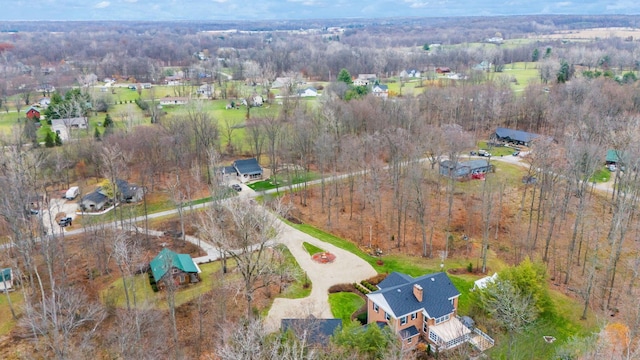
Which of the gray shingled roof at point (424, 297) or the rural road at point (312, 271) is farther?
the rural road at point (312, 271)

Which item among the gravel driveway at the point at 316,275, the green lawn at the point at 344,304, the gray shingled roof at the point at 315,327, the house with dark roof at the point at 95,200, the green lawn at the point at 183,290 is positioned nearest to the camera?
the gray shingled roof at the point at 315,327

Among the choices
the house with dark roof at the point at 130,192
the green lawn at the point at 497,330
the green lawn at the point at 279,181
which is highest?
the house with dark roof at the point at 130,192

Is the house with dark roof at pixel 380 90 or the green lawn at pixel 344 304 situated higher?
the house with dark roof at pixel 380 90

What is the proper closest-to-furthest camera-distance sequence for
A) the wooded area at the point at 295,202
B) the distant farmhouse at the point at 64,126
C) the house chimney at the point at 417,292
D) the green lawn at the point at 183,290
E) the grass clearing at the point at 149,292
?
the wooded area at the point at 295,202 → the house chimney at the point at 417,292 → the grass clearing at the point at 149,292 → the green lawn at the point at 183,290 → the distant farmhouse at the point at 64,126

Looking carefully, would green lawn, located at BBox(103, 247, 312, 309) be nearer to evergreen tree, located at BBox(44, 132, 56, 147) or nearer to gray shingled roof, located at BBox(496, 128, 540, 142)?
evergreen tree, located at BBox(44, 132, 56, 147)

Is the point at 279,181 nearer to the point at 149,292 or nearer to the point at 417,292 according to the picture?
the point at 149,292

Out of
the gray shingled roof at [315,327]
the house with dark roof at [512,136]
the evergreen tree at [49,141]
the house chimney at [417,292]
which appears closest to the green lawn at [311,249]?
the house chimney at [417,292]

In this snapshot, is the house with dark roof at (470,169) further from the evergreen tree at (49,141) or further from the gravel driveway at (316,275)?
the evergreen tree at (49,141)

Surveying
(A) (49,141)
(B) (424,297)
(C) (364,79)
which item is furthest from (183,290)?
A: (C) (364,79)
